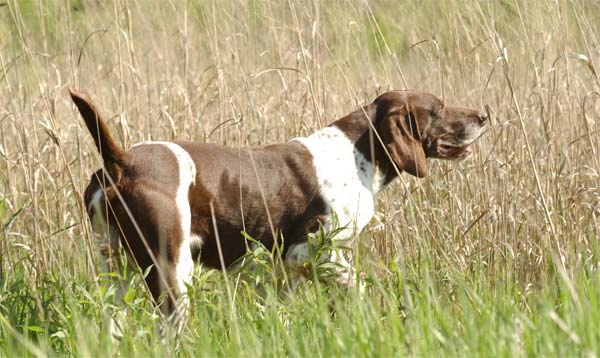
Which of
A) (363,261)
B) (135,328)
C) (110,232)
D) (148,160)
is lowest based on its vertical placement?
(363,261)

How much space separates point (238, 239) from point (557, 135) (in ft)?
6.00

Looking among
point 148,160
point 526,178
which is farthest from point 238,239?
point 526,178

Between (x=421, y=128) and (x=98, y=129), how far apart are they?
Result: 1599mm

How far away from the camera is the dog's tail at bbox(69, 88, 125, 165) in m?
3.38

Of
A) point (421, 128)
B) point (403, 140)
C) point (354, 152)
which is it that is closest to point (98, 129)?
point (354, 152)

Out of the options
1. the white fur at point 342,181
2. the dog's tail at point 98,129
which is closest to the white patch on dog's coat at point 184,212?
the dog's tail at point 98,129

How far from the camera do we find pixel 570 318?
2553 millimetres

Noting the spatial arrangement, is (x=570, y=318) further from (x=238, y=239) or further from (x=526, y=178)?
(x=526, y=178)

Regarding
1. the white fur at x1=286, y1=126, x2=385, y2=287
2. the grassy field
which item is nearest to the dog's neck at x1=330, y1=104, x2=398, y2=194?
the white fur at x1=286, y1=126, x2=385, y2=287

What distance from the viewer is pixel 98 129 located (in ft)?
11.3

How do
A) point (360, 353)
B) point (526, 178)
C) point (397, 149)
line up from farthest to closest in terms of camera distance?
point (526, 178), point (397, 149), point (360, 353)

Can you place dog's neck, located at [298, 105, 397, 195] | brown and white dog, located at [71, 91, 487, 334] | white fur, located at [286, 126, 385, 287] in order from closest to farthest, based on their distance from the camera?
Result: brown and white dog, located at [71, 91, 487, 334], white fur, located at [286, 126, 385, 287], dog's neck, located at [298, 105, 397, 195]

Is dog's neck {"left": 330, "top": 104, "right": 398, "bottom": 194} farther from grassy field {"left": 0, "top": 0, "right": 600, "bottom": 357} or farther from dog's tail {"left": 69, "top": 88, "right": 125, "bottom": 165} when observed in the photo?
dog's tail {"left": 69, "top": 88, "right": 125, "bottom": 165}

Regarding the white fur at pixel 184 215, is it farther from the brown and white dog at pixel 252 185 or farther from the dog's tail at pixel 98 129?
the dog's tail at pixel 98 129
